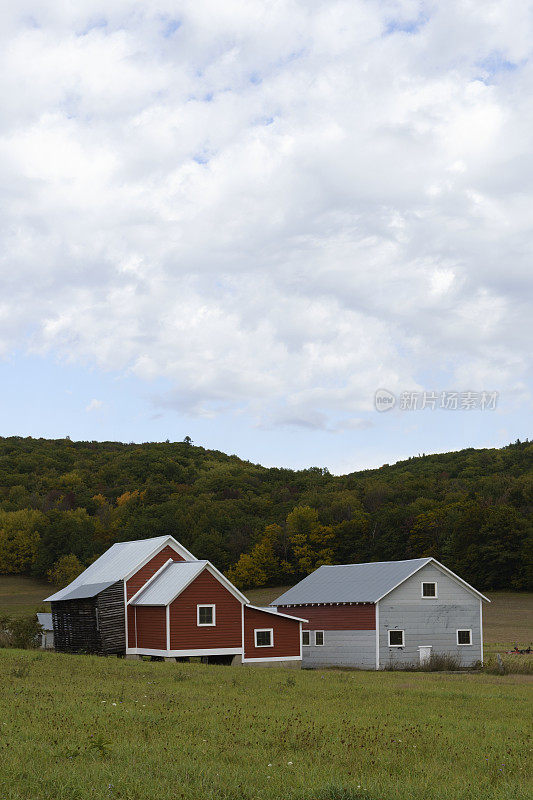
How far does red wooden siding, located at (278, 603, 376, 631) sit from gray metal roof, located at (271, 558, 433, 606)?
0.51m

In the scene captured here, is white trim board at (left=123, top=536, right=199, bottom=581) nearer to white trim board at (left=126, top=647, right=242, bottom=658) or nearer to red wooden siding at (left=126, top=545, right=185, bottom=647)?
red wooden siding at (left=126, top=545, right=185, bottom=647)

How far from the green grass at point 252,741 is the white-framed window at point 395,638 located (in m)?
23.6

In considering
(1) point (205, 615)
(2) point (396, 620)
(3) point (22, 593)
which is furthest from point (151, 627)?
(3) point (22, 593)

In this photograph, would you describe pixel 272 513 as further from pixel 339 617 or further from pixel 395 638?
pixel 395 638

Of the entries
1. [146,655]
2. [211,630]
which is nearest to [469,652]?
[211,630]

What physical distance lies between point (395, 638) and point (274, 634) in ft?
24.0

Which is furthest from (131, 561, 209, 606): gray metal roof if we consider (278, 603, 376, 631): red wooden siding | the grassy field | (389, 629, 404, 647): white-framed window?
the grassy field

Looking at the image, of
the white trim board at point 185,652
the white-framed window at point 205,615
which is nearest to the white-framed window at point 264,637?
the white trim board at point 185,652

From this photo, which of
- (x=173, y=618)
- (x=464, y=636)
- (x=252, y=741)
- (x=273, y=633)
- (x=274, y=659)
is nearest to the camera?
(x=252, y=741)

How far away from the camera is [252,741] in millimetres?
16375

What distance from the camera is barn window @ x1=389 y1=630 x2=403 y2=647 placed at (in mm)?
51094

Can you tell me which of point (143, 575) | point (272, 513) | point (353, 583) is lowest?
point (353, 583)

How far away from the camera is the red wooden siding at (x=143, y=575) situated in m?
50.3

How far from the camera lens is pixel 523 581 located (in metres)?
95.9
